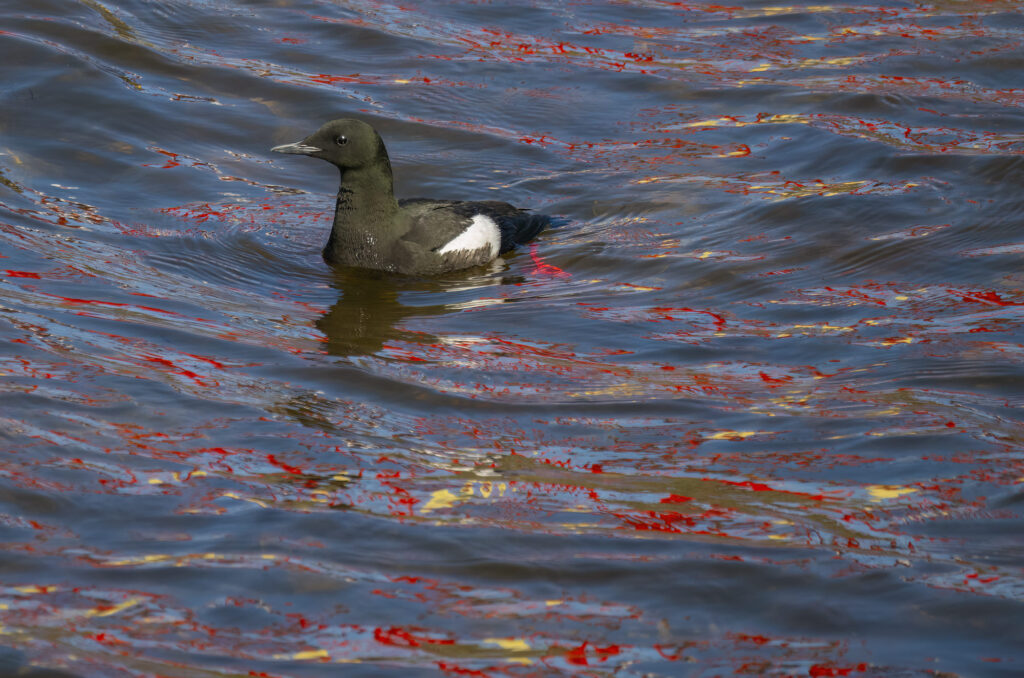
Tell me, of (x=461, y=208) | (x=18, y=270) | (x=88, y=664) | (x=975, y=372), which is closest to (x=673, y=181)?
(x=461, y=208)

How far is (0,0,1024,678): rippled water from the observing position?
4.15m

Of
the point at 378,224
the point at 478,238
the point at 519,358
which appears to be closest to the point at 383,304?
the point at 378,224

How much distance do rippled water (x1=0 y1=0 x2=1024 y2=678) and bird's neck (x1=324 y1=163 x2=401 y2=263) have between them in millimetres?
200

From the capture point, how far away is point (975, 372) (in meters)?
6.23

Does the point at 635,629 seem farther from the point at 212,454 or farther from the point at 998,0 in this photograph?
the point at 998,0

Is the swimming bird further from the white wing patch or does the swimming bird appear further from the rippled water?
the rippled water

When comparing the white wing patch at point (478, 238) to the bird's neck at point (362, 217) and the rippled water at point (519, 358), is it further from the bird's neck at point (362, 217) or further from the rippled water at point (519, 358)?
the bird's neck at point (362, 217)

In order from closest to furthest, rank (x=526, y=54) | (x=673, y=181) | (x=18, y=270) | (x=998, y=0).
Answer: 1. (x=18, y=270)
2. (x=673, y=181)
3. (x=526, y=54)
4. (x=998, y=0)

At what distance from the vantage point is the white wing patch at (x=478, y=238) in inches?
325

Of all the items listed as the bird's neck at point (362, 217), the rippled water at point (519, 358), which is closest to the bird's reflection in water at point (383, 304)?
the rippled water at point (519, 358)

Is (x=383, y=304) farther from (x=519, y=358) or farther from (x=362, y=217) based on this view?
(x=519, y=358)

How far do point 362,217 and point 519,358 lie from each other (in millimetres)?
2046

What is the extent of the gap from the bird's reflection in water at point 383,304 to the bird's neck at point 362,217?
0.49ft

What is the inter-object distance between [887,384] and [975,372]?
1.61 feet
